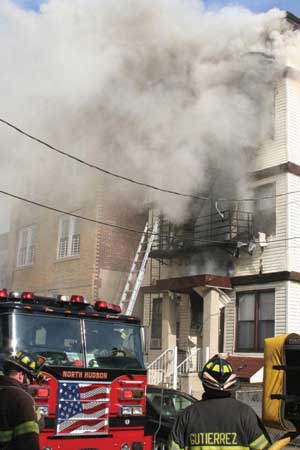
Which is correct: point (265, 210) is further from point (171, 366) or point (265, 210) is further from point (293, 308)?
point (171, 366)

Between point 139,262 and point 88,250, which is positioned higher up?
point 88,250

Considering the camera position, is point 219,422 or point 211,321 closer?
point 219,422

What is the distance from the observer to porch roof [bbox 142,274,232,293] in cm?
1404

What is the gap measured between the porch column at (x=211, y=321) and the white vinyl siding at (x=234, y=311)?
36 cm

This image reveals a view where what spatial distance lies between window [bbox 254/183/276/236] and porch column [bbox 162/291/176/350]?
10.0 ft

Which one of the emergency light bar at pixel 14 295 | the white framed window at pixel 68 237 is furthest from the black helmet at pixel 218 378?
the white framed window at pixel 68 237

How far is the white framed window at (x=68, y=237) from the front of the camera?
18250 mm

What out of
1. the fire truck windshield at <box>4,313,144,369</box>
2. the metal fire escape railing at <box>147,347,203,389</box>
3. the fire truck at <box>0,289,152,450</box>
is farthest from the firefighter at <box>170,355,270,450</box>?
the metal fire escape railing at <box>147,347,203,389</box>

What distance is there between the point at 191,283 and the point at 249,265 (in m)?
1.47

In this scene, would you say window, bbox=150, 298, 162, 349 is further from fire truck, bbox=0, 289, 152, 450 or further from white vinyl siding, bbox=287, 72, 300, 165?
fire truck, bbox=0, 289, 152, 450

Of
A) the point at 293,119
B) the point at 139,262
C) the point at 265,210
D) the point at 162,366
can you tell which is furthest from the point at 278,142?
the point at 162,366

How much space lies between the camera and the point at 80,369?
20.6 ft

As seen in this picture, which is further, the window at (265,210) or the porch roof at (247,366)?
the window at (265,210)

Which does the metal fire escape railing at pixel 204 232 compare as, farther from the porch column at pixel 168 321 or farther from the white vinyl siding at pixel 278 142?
the white vinyl siding at pixel 278 142
